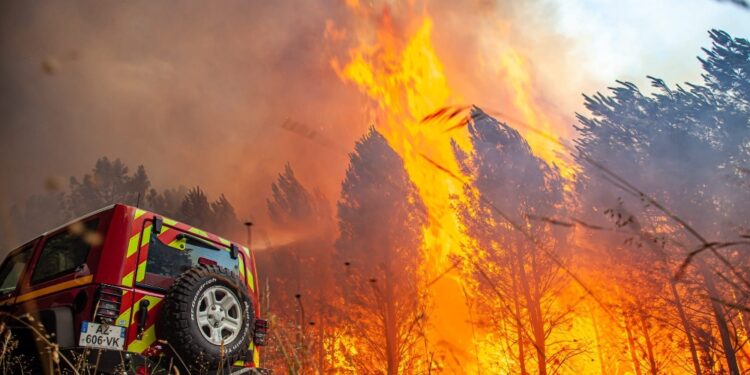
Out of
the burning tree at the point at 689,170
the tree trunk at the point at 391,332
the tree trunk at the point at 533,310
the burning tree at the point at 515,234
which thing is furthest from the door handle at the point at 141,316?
the tree trunk at the point at 391,332

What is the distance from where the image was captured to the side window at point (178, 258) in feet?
14.1

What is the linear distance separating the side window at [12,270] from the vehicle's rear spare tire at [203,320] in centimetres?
234

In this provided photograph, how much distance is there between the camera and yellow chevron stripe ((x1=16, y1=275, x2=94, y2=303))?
12.7 feet

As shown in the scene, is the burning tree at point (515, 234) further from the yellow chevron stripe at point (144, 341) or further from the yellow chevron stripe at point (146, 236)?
the yellow chevron stripe at point (144, 341)

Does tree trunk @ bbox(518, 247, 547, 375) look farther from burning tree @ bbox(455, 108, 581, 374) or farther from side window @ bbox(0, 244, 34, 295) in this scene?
side window @ bbox(0, 244, 34, 295)

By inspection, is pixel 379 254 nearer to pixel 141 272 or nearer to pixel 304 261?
pixel 304 261

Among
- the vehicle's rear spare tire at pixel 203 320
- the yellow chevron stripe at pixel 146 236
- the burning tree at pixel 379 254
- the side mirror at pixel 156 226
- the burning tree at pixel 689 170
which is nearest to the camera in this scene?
the vehicle's rear spare tire at pixel 203 320

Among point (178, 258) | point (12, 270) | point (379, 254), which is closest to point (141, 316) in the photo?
point (178, 258)

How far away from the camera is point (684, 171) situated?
12.6 metres

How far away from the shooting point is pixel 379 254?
→ 20.5m

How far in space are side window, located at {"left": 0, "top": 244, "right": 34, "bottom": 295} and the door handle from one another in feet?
6.60

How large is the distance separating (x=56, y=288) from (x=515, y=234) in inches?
560

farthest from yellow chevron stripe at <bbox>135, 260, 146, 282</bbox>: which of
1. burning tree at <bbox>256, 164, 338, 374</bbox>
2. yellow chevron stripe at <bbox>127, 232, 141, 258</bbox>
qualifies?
burning tree at <bbox>256, 164, 338, 374</bbox>

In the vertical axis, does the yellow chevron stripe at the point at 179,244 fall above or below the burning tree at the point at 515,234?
below
